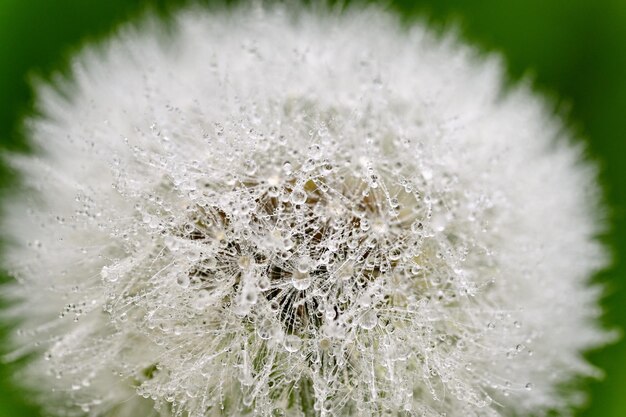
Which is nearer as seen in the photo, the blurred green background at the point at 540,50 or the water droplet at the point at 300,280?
the water droplet at the point at 300,280

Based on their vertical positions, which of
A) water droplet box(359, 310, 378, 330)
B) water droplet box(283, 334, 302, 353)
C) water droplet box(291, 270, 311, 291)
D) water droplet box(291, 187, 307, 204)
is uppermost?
water droplet box(291, 187, 307, 204)

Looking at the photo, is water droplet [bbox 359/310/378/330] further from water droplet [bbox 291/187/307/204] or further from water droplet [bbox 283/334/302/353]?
water droplet [bbox 291/187/307/204]

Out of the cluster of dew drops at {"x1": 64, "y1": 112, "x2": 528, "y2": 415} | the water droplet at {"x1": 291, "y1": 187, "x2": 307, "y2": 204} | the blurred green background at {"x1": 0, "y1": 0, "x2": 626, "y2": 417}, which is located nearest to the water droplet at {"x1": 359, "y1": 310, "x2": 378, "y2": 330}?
the cluster of dew drops at {"x1": 64, "y1": 112, "x2": 528, "y2": 415}

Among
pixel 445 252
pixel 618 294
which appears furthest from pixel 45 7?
pixel 618 294

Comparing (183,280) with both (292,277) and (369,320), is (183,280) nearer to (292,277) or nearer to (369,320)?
(292,277)

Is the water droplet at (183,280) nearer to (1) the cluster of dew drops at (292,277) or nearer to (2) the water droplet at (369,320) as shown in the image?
(1) the cluster of dew drops at (292,277)

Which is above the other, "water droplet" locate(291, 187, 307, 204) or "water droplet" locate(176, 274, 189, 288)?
"water droplet" locate(291, 187, 307, 204)

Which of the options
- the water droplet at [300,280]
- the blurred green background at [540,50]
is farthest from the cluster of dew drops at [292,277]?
the blurred green background at [540,50]

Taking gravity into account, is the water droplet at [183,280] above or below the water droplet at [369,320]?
below

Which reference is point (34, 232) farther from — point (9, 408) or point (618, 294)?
point (618, 294)
